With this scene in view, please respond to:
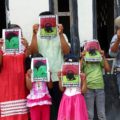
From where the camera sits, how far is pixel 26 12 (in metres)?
7.92

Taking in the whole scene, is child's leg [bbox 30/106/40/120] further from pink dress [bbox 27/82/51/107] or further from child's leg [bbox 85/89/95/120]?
child's leg [bbox 85/89/95/120]

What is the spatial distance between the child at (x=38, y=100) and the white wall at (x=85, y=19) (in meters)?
1.25

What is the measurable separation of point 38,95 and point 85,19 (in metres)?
1.60

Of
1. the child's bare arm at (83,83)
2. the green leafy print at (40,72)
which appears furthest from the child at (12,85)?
the child's bare arm at (83,83)

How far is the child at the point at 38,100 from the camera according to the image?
22.9 ft

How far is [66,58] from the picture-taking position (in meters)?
7.14

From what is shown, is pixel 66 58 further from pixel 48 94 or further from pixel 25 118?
pixel 25 118

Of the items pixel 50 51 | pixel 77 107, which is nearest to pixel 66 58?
pixel 50 51

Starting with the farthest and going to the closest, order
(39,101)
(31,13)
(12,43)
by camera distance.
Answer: (31,13)
(12,43)
(39,101)

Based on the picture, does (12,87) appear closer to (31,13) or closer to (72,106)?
(72,106)

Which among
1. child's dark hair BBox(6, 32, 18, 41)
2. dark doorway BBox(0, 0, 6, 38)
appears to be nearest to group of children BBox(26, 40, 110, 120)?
child's dark hair BBox(6, 32, 18, 41)

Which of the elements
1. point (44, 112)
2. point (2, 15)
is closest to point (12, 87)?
point (44, 112)

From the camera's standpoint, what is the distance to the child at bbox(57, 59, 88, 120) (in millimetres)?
6980

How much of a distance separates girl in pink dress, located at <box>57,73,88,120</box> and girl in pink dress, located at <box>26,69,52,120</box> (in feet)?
0.62
